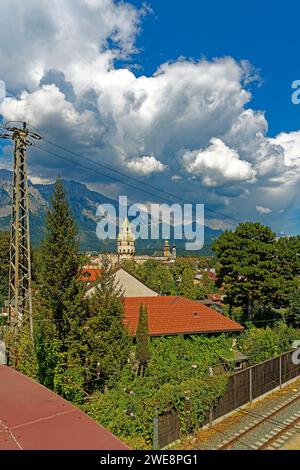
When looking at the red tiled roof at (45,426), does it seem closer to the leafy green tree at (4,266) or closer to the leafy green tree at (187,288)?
the leafy green tree at (187,288)

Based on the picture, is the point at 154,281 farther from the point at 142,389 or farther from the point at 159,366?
the point at 142,389

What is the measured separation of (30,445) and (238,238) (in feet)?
106

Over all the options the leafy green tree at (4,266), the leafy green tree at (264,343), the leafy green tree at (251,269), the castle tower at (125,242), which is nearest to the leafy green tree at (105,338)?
the leafy green tree at (264,343)

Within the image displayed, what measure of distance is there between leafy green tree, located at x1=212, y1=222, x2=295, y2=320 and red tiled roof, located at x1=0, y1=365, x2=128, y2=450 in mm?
29191

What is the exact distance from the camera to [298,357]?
68.4ft

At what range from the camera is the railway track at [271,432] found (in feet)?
40.8

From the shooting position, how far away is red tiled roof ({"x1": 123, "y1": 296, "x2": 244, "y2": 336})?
2333 cm

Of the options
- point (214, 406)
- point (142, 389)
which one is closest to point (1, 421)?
point (142, 389)

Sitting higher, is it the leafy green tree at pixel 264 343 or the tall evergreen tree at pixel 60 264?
the tall evergreen tree at pixel 60 264

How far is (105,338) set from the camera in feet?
58.0

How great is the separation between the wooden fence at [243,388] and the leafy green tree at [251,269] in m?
12.0

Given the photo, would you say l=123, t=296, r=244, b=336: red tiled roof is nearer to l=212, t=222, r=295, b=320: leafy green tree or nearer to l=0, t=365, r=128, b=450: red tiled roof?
l=212, t=222, r=295, b=320: leafy green tree

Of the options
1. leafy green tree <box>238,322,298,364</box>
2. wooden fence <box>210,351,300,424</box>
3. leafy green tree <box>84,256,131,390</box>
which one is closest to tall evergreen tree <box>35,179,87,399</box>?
leafy green tree <box>84,256,131,390</box>

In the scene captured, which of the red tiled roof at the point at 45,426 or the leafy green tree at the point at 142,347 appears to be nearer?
the red tiled roof at the point at 45,426
